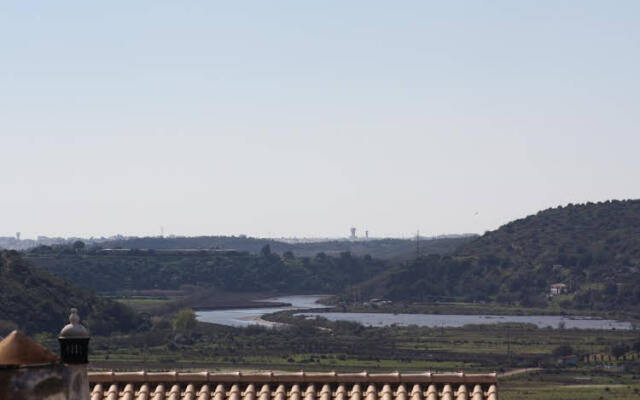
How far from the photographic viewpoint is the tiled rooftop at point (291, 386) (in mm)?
21922

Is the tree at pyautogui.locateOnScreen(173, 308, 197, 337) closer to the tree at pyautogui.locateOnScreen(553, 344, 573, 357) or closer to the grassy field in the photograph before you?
the tree at pyautogui.locateOnScreen(553, 344, 573, 357)

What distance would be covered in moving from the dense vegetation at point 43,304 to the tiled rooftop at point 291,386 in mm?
117721

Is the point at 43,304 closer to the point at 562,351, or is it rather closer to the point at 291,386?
the point at 562,351

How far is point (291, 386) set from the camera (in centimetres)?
2234

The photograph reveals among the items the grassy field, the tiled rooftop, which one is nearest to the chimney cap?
the tiled rooftop

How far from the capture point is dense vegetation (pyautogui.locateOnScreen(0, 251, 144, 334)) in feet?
495

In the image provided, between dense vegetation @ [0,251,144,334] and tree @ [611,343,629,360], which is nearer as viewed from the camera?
→ dense vegetation @ [0,251,144,334]

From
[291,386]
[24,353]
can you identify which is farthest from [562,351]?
[24,353]

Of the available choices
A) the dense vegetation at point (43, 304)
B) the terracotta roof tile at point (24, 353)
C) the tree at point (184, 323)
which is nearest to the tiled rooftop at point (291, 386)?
the terracotta roof tile at point (24, 353)

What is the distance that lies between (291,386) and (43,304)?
454ft

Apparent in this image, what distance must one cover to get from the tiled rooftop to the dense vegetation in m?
118

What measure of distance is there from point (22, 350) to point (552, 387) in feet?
438

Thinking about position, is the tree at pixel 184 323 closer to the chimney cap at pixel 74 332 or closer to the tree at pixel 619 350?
the tree at pixel 619 350

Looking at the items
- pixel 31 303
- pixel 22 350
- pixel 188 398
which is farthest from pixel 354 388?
pixel 31 303
